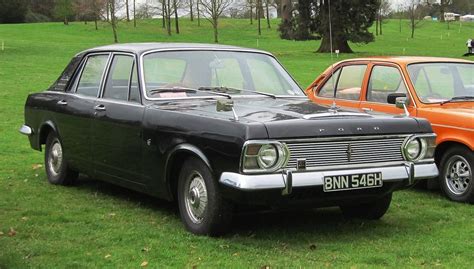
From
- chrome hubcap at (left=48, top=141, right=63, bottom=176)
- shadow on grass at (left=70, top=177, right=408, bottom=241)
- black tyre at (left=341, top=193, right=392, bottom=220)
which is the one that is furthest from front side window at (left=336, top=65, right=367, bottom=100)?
chrome hubcap at (left=48, top=141, right=63, bottom=176)

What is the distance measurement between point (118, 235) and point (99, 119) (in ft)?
5.09

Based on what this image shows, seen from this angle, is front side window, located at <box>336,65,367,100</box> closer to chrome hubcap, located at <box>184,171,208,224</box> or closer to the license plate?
the license plate

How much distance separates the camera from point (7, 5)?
81812 mm

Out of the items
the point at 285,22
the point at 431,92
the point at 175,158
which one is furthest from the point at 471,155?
the point at 285,22

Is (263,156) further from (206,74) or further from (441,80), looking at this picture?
(441,80)

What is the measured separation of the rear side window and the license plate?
3100 millimetres

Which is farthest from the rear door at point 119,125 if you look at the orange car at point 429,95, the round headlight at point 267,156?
the orange car at point 429,95

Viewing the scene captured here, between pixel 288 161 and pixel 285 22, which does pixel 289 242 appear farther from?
pixel 285 22

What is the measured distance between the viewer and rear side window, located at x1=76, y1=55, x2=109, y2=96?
7.21 metres

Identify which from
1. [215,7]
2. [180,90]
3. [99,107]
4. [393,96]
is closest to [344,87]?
[393,96]

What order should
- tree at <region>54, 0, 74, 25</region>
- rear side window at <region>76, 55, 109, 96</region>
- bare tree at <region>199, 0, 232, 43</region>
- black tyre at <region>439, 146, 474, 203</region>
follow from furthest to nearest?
tree at <region>54, 0, 74, 25</region>
bare tree at <region>199, 0, 232, 43</region>
rear side window at <region>76, 55, 109, 96</region>
black tyre at <region>439, 146, 474, 203</region>

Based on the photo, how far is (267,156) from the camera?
4973 millimetres

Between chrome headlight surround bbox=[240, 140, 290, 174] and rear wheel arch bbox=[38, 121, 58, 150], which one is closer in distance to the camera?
chrome headlight surround bbox=[240, 140, 290, 174]

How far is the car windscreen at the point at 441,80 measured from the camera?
777cm
